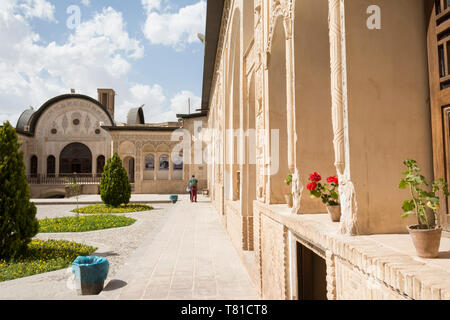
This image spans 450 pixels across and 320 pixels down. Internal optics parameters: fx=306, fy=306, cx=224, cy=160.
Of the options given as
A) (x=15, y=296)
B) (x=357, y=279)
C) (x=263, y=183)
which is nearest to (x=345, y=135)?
(x=357, y=279)

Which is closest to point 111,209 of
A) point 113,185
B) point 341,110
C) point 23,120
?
point 113,185

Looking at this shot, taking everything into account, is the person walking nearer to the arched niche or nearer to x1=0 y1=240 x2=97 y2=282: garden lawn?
the arched niche

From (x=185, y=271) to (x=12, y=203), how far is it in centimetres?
385

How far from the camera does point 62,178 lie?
90.3 feet

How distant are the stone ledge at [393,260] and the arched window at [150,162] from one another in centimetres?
2495

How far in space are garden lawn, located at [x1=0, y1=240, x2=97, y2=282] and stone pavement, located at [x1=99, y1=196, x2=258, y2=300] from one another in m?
1.36

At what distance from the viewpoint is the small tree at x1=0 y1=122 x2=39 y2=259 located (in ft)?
20.0

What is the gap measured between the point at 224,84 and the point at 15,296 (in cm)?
749

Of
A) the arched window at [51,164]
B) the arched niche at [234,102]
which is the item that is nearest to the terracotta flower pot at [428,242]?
the arched niche at [234,102]

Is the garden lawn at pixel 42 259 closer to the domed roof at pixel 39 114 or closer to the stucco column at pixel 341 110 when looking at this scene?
the stucco column at pixel 341 110

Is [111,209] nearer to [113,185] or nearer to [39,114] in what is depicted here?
[113,185]

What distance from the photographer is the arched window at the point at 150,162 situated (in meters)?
26.4

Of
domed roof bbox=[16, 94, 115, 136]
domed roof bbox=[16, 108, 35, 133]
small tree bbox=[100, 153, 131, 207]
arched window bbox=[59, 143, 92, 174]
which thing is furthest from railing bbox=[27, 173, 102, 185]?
small tree bbox=[100, 153, 131, 207]

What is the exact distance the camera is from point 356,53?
2.07 m
